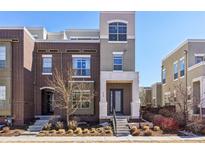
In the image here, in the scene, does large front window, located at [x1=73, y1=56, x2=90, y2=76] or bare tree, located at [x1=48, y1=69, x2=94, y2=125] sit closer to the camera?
bare tree, located at [x1=48, y1=69, x2=94, y2=125]

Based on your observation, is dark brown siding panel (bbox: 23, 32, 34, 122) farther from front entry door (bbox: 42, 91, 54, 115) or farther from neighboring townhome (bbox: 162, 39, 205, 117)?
neighboring townhome (bbox: 162, 39, 205, 117)

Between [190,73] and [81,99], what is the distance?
9.95 metres

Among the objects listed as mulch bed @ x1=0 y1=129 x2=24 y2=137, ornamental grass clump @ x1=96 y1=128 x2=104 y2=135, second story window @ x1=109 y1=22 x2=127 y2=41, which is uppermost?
second story window @ x1=109 y1=22 x2=127 y2=41

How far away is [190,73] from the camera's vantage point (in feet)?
99.8

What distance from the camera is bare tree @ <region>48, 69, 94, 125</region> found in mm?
27609

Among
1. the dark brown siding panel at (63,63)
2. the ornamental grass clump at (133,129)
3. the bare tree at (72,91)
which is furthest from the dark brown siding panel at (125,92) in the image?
the ornamental grass clump at (133,129)

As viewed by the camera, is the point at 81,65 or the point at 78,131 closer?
the point at 78,131

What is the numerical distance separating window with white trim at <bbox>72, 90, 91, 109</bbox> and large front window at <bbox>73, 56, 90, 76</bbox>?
5.57ft

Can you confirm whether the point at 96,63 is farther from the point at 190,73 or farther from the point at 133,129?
the point at 190,73

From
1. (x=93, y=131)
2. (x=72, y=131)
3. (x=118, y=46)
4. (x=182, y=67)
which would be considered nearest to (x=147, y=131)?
(x=93, y=131)

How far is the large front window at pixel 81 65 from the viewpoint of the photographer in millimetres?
29328

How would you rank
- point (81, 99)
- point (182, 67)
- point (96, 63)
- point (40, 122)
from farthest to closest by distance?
point (182, 67) → point (96, 63) → point (81, 99) → point (40, 122)

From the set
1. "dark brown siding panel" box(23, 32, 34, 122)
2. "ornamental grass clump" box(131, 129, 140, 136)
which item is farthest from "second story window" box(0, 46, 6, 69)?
"ornamental grass clump" box(131, 129, 140, 136)
